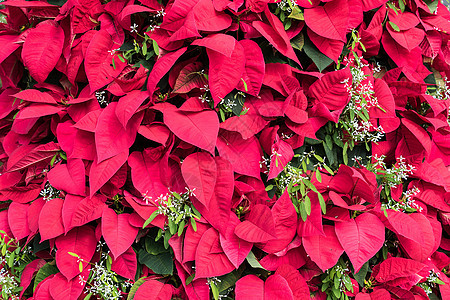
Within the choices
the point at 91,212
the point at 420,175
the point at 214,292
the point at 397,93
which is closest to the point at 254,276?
the point at 214,292

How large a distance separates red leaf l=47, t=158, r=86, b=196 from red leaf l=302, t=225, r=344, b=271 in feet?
1.97

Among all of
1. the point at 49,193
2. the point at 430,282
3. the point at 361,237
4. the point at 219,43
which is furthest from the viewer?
the point at 430,282

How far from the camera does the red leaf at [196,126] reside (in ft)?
3.16

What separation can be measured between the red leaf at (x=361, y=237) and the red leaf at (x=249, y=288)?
0.24 metres

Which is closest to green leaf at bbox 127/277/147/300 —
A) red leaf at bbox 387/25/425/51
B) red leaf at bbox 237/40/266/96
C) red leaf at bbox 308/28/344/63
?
red leaf at bbox 237/40/266/96

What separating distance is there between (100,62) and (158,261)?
1.80 ft

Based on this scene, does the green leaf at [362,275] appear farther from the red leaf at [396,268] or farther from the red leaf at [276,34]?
the red leaf at [276,34]

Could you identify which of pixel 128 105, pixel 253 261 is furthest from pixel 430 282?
pixel 128 105

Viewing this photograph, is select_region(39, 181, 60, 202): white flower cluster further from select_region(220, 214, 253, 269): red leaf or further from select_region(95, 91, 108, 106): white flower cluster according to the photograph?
select_region(220, 214, 253, 269): red leaf

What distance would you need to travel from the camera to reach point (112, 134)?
1.04 metres

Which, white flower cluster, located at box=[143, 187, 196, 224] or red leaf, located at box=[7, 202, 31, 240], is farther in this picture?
red leaf, located at box=[7, 202, 31, 240]

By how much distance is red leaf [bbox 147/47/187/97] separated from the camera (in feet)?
3.29

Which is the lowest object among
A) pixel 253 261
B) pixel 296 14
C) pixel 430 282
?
pixel 430 282

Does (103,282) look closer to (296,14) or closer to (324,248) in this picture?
(324,248)
